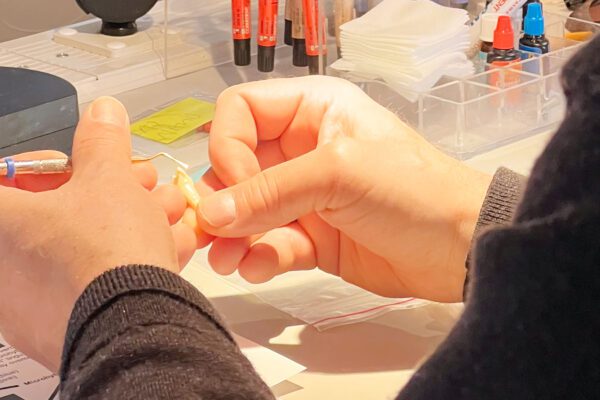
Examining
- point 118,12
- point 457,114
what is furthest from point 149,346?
point 118,12

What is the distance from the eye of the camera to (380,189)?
2.57 ft

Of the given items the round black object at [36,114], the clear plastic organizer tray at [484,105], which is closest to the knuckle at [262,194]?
the round black object at [36,114]

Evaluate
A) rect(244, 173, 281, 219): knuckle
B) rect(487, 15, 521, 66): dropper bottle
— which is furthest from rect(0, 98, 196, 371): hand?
rect(487, 15, 521, 66): dropper bottle

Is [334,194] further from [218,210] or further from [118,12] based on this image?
[118,12]

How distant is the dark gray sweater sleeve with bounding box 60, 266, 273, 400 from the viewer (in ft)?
1.57

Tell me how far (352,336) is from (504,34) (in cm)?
62

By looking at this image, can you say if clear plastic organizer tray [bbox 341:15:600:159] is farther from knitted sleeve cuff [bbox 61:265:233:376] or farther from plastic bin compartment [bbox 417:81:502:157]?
knitted sleeve cuff [bbox 61:265:233:376]

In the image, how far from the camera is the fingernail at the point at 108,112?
0.71 m

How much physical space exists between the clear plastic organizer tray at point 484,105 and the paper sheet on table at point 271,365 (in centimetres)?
48

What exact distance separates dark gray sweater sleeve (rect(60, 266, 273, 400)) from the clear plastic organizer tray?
0.66 m

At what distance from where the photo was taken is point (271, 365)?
2.37 feet

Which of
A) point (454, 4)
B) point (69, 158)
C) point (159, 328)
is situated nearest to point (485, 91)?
point (454, 4)

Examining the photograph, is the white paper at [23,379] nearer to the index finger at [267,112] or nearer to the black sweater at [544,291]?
the index finger at [267,112]

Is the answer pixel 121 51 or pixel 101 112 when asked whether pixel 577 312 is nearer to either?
pixel 101 112
